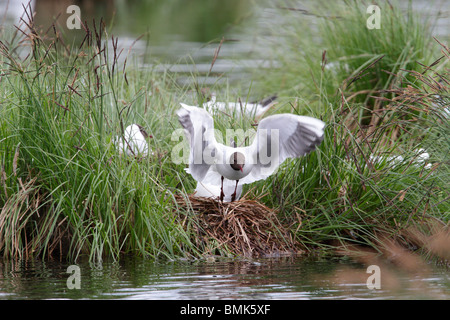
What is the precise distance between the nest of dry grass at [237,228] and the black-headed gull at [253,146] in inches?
9.1

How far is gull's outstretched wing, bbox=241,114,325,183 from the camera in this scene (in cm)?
560

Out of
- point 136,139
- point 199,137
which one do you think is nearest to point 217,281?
point 199,137

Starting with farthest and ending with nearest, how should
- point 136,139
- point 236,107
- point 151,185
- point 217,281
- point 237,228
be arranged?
point 236,107, point 136,139, point 237,228, point 151,185, point 217,281

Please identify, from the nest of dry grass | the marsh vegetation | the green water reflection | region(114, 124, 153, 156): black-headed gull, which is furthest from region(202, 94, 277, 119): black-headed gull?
the green water reflection

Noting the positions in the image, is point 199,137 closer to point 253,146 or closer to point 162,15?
point 253,146

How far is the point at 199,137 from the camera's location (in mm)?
5773

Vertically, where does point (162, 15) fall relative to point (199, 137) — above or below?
above

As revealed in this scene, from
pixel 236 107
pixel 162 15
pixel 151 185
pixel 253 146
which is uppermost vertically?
pixel 162 15

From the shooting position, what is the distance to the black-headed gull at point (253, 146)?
18.5ft

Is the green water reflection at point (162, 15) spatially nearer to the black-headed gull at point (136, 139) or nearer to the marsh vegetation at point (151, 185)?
the black-headed gull at point (136, 139)

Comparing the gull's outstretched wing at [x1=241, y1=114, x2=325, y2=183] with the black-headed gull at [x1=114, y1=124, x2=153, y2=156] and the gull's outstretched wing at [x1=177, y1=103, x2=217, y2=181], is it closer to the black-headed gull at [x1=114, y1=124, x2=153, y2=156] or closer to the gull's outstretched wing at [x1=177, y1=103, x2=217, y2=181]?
the gull's outstretched wing at [x1=177, y1=103, x2=217, y2=181]

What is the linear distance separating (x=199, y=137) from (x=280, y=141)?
646 millimetres

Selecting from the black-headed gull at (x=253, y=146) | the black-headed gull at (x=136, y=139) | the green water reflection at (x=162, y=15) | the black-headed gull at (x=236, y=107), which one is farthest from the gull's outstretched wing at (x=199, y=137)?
the green water reflection at (x=162, y=15)

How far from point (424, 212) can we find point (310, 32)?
190 inches
